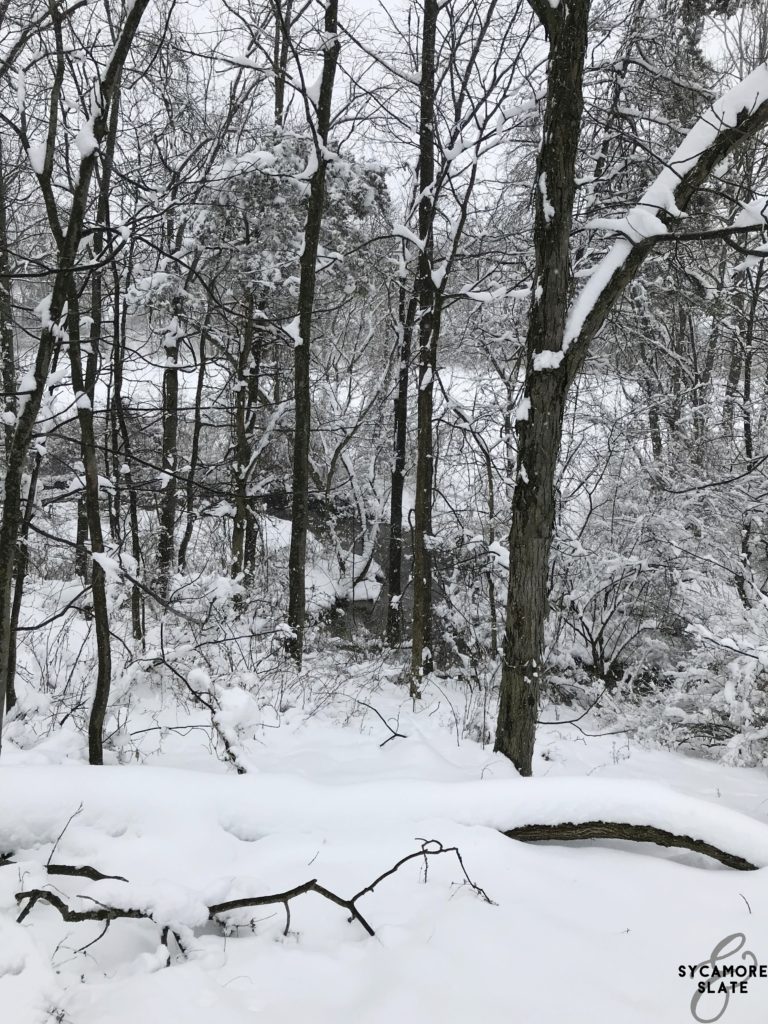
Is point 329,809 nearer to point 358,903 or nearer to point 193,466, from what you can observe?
point 358,903

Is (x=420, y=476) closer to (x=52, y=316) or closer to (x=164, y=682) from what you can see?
(x=164, y=682)

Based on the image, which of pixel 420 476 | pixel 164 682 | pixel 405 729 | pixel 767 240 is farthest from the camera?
pixel 420 476

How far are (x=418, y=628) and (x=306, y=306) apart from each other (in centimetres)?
452

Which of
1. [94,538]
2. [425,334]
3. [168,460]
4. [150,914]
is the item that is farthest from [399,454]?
[150,914]

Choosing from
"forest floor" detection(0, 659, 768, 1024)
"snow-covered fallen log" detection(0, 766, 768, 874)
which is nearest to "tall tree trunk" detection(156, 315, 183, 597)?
"forest floor" detection(0, 659, 768, 1024)

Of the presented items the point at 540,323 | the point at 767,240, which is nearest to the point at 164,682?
the point at 540,323

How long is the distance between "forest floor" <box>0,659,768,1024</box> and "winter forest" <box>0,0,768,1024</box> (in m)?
0.01

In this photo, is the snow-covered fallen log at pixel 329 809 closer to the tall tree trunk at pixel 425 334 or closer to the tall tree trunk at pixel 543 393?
the tall tree trunk at pixel 543 393

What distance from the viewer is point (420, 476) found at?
7770 millimetres

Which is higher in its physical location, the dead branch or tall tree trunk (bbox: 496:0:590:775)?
tall tree trunk (bbox: 496:0:590:775)

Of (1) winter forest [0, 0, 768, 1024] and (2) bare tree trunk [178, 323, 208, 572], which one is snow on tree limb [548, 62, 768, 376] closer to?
(1) winter forest [0, 0, 768, 1024]

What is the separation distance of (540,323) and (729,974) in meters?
3.34

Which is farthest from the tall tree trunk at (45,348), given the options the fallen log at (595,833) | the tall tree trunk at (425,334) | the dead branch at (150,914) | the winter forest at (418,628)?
the tall tree trunk at (425,334)

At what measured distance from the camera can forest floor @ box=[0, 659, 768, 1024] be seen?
192cm
